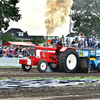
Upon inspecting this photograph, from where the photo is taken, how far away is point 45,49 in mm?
11594

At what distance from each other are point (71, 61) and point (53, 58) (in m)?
0.90

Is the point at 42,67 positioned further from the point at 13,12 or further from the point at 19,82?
the point at 13,12

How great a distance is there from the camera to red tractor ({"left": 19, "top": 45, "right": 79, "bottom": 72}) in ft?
36.3

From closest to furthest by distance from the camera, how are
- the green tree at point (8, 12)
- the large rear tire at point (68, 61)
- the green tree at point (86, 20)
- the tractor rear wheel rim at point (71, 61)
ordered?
the large rear tire at point (68, 61) < the tractor rear wheel rim at point (71, 61) < the green tree at point (8, 12) < the green tree at point (86, 20)

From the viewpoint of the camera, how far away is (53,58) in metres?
11.7

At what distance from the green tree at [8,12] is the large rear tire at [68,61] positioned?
1182cm

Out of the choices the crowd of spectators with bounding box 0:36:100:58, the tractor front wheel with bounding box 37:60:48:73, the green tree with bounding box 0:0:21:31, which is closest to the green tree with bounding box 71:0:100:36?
the green tree with bounding box 0:0:21:31

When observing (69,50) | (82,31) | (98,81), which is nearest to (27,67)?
(69,50)

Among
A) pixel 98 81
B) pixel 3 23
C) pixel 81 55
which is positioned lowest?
pixel 98 81

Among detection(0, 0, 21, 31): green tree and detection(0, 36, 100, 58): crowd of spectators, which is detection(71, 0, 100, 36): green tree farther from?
detection(0, 36, 100, 58): crowd of spectators

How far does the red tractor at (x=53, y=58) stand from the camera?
11.1 m

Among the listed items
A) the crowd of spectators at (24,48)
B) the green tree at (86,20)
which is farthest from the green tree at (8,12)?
the green tree at (86,20)

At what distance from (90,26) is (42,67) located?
26031mm

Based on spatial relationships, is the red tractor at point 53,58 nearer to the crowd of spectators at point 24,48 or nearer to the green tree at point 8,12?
the crowd of spectators at point 24,48
